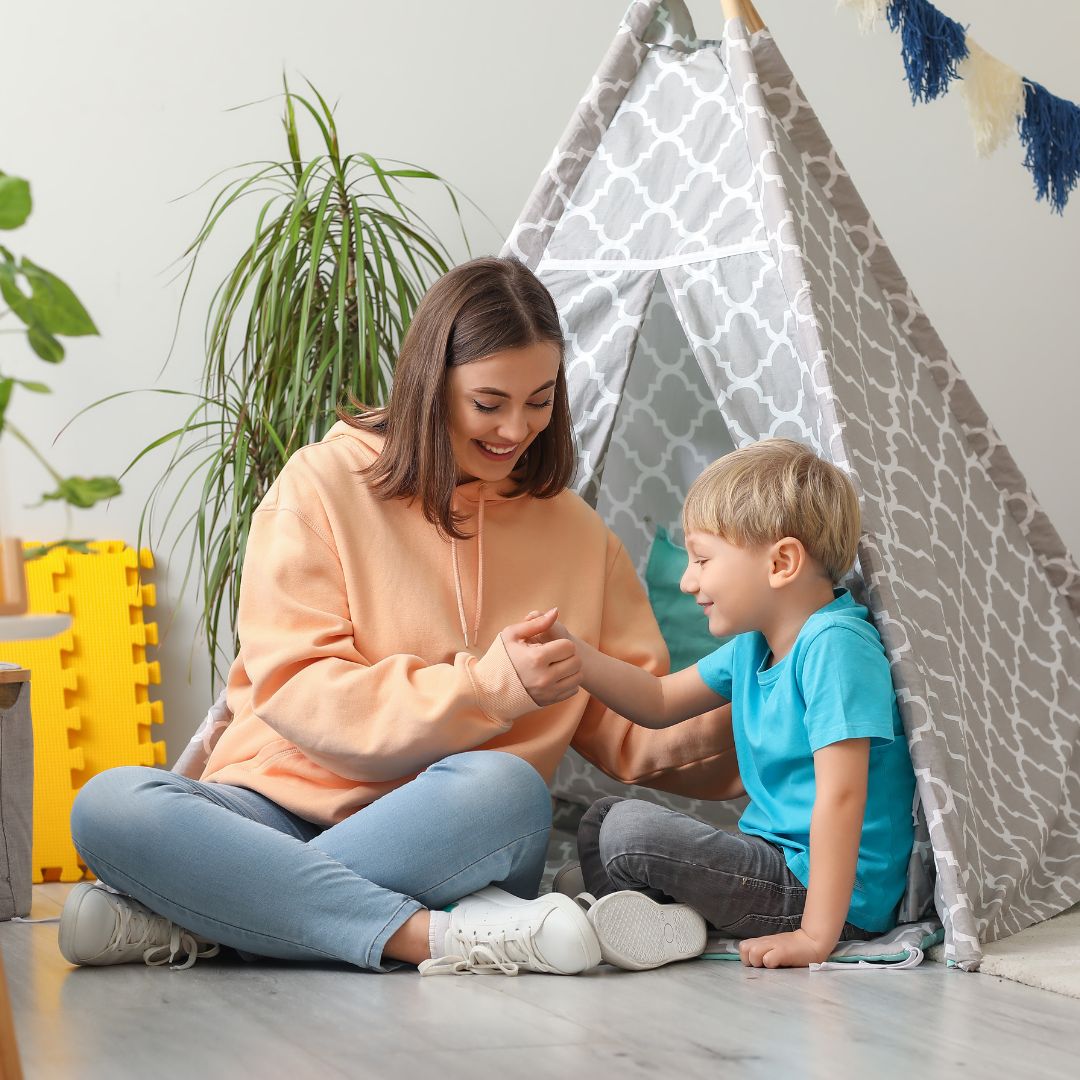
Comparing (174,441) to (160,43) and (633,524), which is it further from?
(633,524)

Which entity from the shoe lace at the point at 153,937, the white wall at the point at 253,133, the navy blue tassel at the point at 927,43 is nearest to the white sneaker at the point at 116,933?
the shoe lace at the point at 153,937

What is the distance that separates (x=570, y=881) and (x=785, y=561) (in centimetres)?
49

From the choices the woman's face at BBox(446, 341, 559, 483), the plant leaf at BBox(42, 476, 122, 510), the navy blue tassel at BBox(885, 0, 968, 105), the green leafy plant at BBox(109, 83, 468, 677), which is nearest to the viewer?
the plant leaf at BBox(42, 476, 122, 510)

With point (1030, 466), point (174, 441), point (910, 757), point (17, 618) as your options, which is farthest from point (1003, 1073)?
point (1030, 466)

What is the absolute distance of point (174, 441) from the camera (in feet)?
8.22

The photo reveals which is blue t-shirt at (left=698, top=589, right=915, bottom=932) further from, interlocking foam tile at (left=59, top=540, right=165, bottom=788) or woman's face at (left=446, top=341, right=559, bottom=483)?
interlocking foam tile at (left=59, top=540, right=165, bottom=788)

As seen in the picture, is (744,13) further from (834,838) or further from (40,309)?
(40,309)

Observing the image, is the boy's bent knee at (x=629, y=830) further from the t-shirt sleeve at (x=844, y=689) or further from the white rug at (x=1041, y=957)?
the white rug at (x=1041, y=957)

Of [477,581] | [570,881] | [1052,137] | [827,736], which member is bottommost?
[570,881]

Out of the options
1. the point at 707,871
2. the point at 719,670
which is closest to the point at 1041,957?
the point at 707,871

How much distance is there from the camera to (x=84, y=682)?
7.80 ft

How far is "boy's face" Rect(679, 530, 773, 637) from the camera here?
5.19ft

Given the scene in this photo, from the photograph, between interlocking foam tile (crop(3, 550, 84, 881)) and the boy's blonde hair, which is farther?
interlocking foam tile (crop(3, 550, 84, 881))

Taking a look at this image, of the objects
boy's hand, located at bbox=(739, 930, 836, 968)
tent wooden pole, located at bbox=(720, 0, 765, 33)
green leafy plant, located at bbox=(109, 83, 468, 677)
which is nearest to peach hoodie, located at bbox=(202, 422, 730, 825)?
boy's hand, located at bbox=(739, 930, 836, 968)
